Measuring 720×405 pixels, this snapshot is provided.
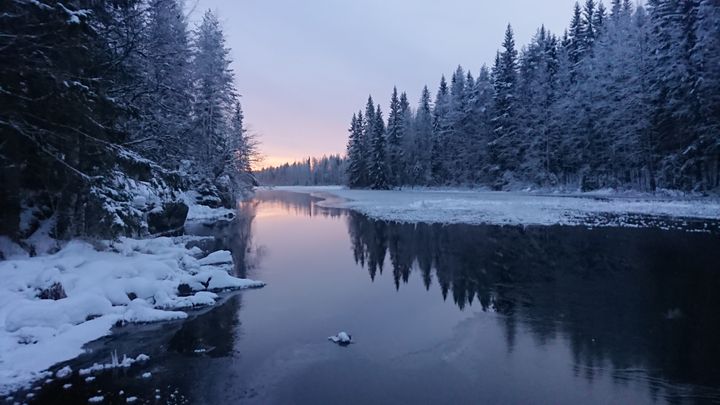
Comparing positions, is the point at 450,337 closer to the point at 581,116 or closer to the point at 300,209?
the point at 300,209

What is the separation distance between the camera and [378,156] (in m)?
73.0

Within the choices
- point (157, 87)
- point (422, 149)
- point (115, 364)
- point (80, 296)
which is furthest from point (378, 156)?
point (115, 364)

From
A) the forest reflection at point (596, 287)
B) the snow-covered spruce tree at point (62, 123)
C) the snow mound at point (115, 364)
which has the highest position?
the snow-covered spruce tree at point (62, 123)

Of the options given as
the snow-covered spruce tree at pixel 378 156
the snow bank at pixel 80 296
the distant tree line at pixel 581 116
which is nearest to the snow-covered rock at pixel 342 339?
the snow bank at pixel 80 296

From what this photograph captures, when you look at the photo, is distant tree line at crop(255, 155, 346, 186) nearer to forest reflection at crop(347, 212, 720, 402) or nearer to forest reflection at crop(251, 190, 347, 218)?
forest reflection at crop(251, 190, 347, 218)

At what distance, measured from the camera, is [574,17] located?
5500 centimetres

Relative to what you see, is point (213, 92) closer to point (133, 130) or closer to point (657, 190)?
point (133, 130)

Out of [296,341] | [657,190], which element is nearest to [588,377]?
[296,341]

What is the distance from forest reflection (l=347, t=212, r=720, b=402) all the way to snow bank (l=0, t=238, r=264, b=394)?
511 cm

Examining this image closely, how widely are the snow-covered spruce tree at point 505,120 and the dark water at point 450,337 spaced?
142 feet

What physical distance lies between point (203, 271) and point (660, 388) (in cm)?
965

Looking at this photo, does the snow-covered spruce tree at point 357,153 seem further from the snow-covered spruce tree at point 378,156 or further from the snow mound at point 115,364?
the snow mound at point 115,364

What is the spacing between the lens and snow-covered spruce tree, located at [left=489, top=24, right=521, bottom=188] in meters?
54.9

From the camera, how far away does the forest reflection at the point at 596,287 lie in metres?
5.72
